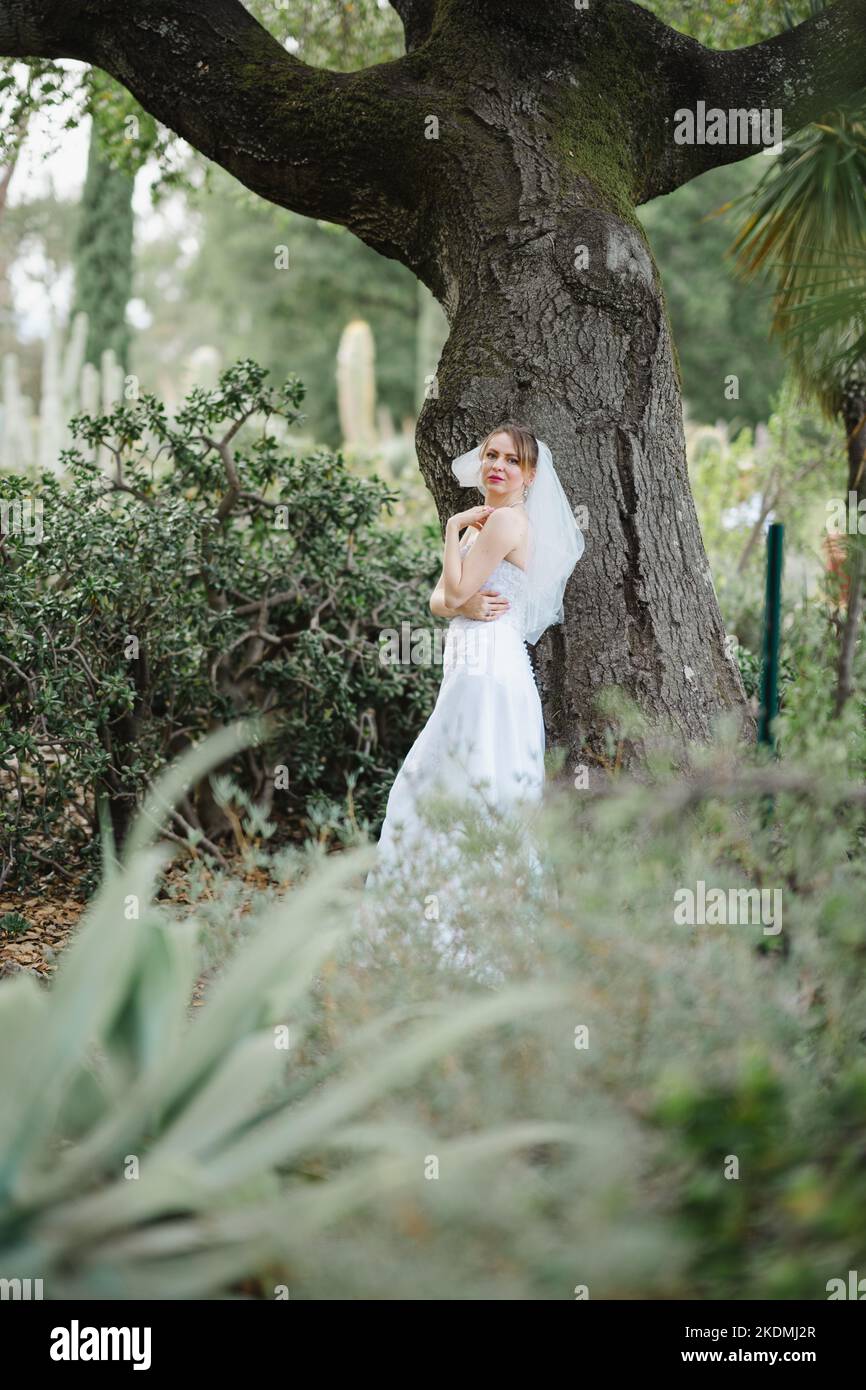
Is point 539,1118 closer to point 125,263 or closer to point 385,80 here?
point 385,80

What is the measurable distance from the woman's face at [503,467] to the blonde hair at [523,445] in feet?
0.05

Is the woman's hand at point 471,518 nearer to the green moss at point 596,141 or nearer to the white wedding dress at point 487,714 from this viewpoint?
the white wedding dress at point 487,714

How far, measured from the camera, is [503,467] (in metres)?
5.15

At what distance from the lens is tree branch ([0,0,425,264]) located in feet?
18.9

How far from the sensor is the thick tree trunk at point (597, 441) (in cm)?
533

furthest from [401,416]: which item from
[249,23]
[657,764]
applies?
[657,764]

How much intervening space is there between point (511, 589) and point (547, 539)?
267 millimetres

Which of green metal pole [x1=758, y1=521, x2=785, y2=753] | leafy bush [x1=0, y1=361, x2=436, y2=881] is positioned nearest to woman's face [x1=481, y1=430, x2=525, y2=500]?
green metal pole [x1=758, y1=521, x2=785, y2=753]

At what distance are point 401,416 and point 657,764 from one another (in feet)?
87.7

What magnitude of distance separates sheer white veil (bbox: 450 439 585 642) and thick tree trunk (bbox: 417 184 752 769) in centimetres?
10

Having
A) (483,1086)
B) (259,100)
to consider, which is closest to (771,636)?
(483,1086)

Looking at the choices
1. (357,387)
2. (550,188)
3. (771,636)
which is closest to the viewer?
(771,636)

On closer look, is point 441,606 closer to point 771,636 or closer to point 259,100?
point 771,636
